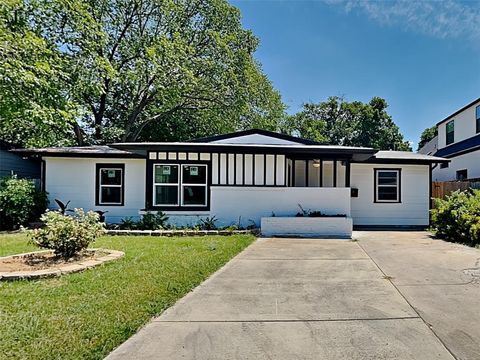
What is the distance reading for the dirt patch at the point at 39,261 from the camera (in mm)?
5361

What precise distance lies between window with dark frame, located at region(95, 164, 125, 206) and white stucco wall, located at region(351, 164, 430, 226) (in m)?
9.34

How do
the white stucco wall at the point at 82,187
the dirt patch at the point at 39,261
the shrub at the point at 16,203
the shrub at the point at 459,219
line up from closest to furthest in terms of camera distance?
the dirt patch at the point at 39,261
the shrub at the point at 459,219
the shrub at the point at 16,203
the white stucco wall at the point at 82,187

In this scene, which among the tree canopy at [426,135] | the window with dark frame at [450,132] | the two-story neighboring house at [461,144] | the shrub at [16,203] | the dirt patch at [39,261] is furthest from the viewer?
the tree canopy at [426,135]

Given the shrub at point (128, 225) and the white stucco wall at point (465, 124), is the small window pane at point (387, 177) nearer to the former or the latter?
the white stucco wall at point (465, 124)

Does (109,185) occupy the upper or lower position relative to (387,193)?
upper

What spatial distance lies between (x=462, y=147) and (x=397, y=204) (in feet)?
31.6

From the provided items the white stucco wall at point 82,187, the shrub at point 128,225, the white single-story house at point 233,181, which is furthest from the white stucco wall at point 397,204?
the white stucco wall at point 82,187

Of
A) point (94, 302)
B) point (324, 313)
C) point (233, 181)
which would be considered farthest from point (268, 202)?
point (94, 302)

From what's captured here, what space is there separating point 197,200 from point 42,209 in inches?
227

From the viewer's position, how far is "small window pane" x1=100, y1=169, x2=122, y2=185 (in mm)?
12164

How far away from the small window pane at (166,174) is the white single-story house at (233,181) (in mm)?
36

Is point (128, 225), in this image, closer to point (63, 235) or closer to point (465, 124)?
point (63, 235)

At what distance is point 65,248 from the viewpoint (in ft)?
19.0

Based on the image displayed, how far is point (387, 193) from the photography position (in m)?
12.9
